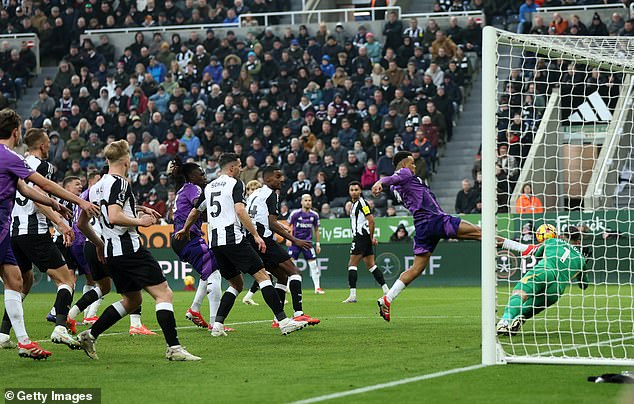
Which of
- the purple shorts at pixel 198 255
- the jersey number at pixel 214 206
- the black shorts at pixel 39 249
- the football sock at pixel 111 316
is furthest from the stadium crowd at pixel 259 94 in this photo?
the football sock at pixel 111 316

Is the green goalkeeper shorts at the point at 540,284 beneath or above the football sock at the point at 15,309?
beneath

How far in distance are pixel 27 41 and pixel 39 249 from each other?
26.6m

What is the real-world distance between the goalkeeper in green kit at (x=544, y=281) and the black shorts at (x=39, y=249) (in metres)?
5.28

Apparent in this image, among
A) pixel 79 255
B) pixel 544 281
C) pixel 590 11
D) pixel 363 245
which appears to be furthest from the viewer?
pixel 590 11

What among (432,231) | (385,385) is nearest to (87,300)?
(432,231)

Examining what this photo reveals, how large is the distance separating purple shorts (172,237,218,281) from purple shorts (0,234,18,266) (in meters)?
4.29

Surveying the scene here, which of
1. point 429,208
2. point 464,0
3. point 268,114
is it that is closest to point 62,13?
point 268,114

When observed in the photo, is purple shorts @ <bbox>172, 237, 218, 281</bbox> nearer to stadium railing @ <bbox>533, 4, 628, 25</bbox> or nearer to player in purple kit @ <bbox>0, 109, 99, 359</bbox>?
player in purple kit @ <bbox>0, 109, 99, 359</bbox>

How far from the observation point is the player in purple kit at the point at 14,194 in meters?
9.73

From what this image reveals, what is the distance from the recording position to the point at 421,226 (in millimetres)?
13867

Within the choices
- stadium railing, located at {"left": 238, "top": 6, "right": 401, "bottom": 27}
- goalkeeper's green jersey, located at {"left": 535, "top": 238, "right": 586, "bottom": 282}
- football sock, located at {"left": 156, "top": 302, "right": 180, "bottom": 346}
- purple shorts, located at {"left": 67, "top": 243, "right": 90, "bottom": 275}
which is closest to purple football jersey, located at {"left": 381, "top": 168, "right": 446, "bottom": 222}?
goalkeeper's green jersey, located at {"left": 535, "top": 238, "right": 586, "bottom": 282}

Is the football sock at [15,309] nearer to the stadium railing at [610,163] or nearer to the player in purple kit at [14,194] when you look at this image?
the player in purple kit at [14,194]

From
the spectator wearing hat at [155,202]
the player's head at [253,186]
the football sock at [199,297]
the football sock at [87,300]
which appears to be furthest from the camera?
the spectator wearing hat at [155,202]

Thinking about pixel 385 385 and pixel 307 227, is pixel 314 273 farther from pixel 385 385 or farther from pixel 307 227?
pixel 385 385
